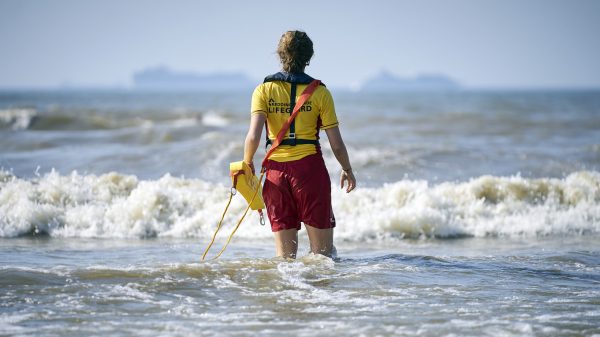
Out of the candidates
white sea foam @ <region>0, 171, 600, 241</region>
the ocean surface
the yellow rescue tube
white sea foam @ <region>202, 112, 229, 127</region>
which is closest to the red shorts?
the yellow rescue tube

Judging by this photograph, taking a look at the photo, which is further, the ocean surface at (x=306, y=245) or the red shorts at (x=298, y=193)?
the red shorts at (x=298, y=193)

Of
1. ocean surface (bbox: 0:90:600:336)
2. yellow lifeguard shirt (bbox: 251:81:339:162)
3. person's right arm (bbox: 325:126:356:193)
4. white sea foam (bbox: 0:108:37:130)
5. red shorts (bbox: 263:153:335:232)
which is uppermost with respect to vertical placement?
white sea foam (bbox: 0:108:37:130)

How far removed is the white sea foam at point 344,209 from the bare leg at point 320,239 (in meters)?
3.75

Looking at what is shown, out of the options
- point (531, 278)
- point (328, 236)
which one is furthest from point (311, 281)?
point (531, 278)

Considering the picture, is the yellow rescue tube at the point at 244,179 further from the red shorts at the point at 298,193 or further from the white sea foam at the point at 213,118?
the white sea foam at the point at 213,118

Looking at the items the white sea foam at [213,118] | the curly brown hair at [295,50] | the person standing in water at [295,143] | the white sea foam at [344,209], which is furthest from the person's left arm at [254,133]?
the white sea foam at [213,118]

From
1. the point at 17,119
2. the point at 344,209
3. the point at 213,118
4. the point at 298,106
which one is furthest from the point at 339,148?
the point at 213,118

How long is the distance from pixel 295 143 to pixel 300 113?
232 millimetres

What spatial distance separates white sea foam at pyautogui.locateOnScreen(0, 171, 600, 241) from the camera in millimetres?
9938

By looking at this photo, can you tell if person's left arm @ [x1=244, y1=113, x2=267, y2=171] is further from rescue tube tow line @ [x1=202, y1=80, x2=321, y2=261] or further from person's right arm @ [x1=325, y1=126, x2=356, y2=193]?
person's right arm @ [x1=325, y1=126, x2=356, y2=193]

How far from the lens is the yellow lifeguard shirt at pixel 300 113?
560 centimetres

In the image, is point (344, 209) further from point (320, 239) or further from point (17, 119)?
point (17, 119)

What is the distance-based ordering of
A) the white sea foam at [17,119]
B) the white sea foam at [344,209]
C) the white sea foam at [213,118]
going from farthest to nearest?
1. the white sea foam at [213,118]
2. the white sea foam at [17,119]
3. the white sea foam at [344,209]

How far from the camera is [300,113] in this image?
561 cm
